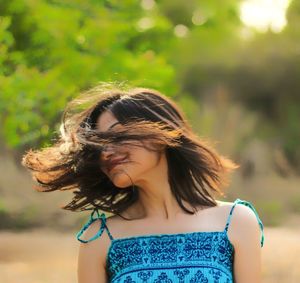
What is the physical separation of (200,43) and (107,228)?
17.1m

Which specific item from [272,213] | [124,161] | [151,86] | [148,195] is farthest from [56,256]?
[124,161]

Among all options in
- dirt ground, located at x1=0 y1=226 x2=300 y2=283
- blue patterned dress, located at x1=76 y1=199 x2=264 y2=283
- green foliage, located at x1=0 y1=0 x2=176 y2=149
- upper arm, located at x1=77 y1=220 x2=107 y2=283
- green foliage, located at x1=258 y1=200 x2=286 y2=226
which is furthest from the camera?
green foliage, located at x1=258 y1=200 x2=286 y2=226

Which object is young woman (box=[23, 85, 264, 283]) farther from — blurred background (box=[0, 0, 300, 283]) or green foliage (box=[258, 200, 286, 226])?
green foliage (box=[258, 200, 286, 226])

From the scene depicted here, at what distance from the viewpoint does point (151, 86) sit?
864 cm

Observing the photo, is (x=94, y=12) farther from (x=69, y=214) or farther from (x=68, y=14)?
(x=69, y=214)

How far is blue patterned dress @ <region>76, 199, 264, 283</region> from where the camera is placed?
1879 mm

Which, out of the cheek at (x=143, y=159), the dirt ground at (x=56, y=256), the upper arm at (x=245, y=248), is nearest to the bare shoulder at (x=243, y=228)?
the upper arm at (x=245, y=248)

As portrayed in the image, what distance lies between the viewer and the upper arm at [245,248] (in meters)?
1.96

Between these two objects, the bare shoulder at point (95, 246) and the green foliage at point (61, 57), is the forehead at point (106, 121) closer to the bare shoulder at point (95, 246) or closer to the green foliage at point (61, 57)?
the bare shoulder at point (95, 246)

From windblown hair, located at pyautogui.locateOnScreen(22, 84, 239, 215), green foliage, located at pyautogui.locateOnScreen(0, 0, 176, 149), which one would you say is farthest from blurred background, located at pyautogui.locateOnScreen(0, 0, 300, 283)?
windblown hair, located at pyautogui.locateOnScreen(22, 84, 239, 215)

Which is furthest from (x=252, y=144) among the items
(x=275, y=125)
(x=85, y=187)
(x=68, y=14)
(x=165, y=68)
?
(x=85, y=187)

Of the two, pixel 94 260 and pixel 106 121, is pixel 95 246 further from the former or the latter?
pixel 106 121

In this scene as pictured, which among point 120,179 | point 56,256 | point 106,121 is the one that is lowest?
point 120,179

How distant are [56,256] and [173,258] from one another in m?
7.99
